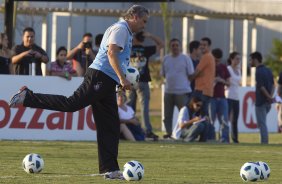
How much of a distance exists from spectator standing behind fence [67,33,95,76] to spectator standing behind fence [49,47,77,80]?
1.38ft

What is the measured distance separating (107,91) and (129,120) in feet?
28.3

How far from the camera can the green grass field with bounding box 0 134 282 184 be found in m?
12.3

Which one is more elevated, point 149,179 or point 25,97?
point 25,97

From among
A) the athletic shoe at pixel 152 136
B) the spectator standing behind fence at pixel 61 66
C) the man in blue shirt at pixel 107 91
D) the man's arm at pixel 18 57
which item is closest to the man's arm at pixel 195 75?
the athletic shoe at pixel 152 136

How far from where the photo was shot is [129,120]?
20.8 meters

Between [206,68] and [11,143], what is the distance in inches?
210

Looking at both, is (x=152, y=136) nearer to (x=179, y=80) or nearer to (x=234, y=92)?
(x=179, y=80)

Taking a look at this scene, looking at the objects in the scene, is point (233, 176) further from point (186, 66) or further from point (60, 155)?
point (186, 66)

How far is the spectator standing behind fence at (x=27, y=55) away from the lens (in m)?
19.9

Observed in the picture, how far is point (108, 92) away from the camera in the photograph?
1218 cm

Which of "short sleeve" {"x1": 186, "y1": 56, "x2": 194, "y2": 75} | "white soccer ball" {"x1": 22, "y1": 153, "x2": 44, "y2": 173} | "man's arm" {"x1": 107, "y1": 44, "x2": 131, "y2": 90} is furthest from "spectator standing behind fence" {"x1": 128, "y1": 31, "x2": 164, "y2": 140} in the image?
"man's arm" {"x1": 107, "y1": 44, "x2": 131, "y2": 90}

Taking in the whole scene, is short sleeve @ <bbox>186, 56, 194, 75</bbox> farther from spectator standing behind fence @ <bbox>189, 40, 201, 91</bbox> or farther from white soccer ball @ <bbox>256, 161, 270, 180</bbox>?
white soccer ball @ <bbox>256, 161, 270, 180</bbox>

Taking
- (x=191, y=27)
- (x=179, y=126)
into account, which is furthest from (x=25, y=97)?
(x=191, y=27)

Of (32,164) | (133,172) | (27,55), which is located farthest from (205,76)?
(133,172)
